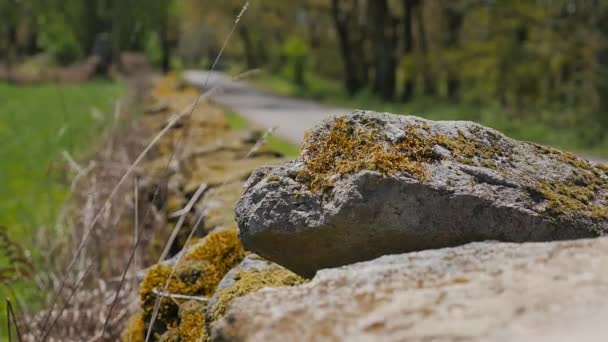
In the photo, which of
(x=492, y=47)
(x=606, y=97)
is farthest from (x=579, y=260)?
(x=492, y=47)

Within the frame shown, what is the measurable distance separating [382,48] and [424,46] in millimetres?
4369

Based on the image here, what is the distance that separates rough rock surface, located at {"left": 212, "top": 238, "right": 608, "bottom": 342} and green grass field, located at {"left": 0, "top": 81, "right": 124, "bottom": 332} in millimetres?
2135

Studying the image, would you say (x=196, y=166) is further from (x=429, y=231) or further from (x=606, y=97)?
(x=606, y=97)

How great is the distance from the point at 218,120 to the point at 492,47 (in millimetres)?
14334

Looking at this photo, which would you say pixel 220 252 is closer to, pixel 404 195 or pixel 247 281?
pixel 247 281

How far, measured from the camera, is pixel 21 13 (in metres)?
42.7

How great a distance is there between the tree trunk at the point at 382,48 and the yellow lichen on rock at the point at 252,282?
2386cm

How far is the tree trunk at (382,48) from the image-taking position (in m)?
25.9

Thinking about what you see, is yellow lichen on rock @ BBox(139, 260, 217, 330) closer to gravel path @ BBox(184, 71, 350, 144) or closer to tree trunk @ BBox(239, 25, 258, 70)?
gravel path @ BBox(184, 71, 350, 144)

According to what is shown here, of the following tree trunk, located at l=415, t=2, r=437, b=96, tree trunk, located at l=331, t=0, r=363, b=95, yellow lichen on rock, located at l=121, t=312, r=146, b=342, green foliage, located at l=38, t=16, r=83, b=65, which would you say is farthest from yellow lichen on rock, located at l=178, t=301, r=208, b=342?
tree trunk, located at l=331, t=0, r=363, b=95

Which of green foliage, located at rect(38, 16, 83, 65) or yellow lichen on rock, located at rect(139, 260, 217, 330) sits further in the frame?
green foliage, located at rect(38, 16, 83, 65)

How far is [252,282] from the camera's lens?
2.39 meters

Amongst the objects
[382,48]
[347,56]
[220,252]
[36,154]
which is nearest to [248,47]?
[347,56]

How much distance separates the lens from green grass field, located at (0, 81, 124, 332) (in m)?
5.07
